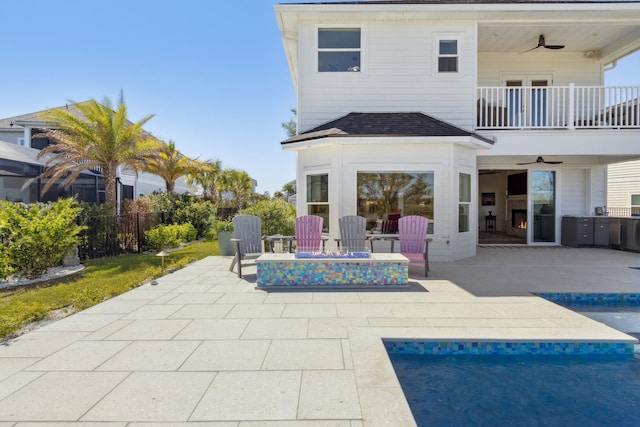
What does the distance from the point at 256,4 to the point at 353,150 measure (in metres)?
7.79

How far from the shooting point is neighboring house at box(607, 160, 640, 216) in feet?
57.7

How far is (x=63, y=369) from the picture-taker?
3.20 m

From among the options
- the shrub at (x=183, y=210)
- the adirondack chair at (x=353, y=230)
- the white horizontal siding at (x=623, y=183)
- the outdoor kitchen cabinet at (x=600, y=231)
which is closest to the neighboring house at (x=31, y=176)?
the shrub at (x=183, y=210)

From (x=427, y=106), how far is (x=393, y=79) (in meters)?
1.22

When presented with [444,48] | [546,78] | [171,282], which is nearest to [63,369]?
[171,282]

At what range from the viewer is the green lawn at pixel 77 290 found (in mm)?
4754

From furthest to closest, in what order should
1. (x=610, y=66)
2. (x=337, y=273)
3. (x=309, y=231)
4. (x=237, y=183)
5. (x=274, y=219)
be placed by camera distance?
1. (x=237, y=183)
2. (x=610, y=66)
3. (x=274, y=219)
4. (x=309, y=231)
5. (x=337, y=273)

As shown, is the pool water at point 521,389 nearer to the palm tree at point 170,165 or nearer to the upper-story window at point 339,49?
the upper-story window at point 339,49

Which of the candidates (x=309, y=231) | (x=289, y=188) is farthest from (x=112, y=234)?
(x=289, y=188)

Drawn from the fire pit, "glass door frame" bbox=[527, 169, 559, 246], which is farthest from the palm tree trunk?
"glass door frame" bbox=[527, 169, 559, 246]

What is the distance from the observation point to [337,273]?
621 cm

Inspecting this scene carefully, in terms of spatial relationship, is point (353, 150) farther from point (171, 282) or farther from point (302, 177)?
point (171, 282)

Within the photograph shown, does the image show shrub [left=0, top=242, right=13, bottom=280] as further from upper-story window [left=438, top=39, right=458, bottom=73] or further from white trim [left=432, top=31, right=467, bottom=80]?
upper-story window [left=438, top=39, right=458, bottom=73]

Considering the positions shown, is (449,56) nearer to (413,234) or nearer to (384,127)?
(384,127)
